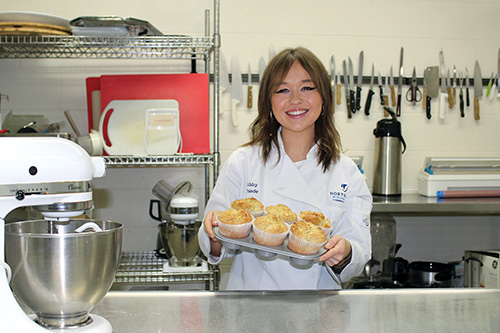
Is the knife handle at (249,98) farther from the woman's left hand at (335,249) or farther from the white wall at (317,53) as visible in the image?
the woman's left hand at (335,249)

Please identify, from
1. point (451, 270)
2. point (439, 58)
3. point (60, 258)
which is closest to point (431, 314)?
point (60, 258)

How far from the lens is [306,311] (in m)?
1.06

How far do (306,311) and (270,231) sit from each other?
0.80 feet

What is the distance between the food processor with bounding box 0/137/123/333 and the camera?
80cm

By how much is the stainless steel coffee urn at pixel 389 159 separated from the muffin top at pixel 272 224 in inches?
54.7

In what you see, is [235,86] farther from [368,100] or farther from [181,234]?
[181,234]

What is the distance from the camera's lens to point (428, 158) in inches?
101

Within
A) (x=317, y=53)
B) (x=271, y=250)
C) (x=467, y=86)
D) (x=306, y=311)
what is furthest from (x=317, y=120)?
(x=467, y=86)

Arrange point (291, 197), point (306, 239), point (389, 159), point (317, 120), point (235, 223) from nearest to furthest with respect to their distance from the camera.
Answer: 1. point (306, 239)
2. point (235, 223)
3. point (291, 197)
4. point (317, 120)
5. point (389, 159)

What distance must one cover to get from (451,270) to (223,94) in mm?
1477

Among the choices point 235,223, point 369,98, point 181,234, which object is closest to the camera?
point 235,223

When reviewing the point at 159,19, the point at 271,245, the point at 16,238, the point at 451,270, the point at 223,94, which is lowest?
the point at 451,270

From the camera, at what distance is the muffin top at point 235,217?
4.21 feet

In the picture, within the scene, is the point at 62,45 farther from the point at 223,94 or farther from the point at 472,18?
the point at 472,18
